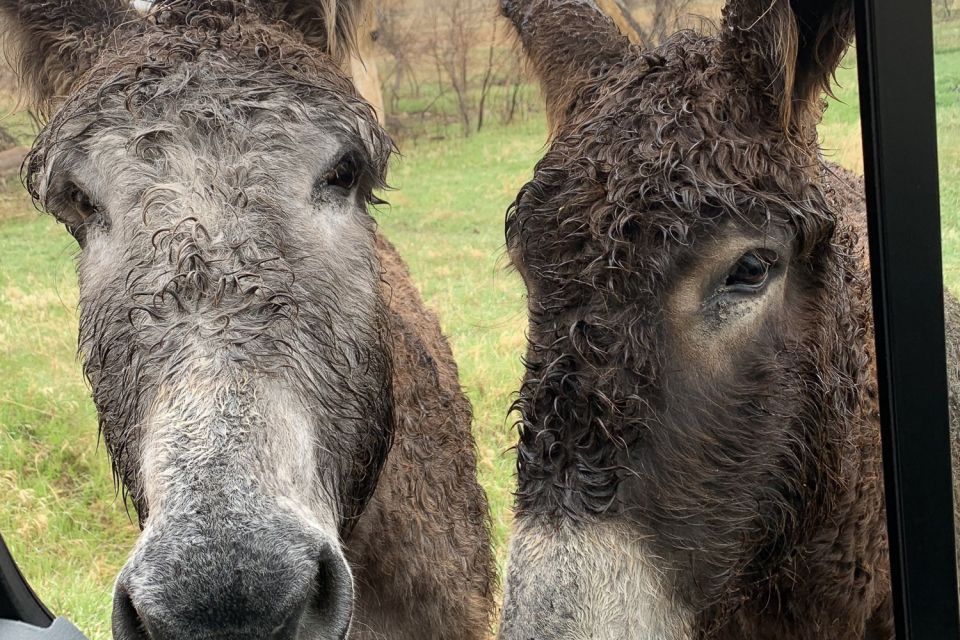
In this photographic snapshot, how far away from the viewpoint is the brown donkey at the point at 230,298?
4.47 feet

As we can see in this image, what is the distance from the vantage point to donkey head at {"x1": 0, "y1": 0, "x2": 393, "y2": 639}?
1360 mm

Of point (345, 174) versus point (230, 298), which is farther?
point (345, 174)

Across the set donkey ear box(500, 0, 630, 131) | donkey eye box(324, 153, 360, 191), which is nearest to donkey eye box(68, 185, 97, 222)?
donkey eye box(324, 153, 360, 191)

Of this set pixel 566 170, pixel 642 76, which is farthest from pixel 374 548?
pixel 642 76

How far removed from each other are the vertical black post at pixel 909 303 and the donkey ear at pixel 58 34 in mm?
1619

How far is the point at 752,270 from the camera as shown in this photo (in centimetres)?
165

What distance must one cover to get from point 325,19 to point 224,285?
76cm

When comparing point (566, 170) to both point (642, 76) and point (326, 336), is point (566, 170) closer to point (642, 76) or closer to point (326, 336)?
point (642, 76)

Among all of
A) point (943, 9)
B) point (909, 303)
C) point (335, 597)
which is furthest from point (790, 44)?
point (335, 597)

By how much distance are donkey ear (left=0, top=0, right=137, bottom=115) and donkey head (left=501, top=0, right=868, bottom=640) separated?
1.06 metres

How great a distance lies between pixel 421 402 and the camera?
7.66 ft

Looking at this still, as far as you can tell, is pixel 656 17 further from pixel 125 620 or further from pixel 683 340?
pixel 125 620

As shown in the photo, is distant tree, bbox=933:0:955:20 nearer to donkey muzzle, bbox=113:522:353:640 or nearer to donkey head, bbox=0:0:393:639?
donkey head, bbox=0:0:393:639

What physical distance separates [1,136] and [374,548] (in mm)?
1573
